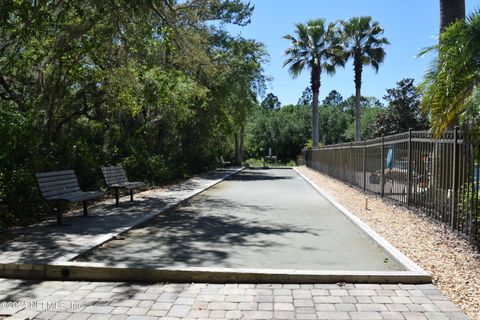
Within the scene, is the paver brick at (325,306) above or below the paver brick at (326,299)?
below

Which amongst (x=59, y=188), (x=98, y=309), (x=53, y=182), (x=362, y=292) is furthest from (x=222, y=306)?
(x=59, y=188)

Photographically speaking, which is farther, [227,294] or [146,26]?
[146,26]

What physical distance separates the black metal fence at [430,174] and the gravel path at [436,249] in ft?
0.78


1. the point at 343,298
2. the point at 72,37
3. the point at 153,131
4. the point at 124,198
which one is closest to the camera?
the point at 343,298

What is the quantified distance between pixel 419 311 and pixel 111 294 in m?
3.20

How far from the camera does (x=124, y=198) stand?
13180 millimetres

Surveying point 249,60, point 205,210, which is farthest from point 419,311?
point 249,60

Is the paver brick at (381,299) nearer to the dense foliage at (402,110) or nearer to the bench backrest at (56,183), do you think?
the bench backrest at (56,183)

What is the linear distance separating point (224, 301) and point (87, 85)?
11.2 m

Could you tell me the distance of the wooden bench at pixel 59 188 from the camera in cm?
839

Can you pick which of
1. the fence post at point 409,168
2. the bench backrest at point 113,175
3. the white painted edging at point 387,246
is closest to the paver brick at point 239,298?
the white painted edging at point 387,246

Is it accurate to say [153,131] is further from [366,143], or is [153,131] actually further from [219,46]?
[366,143]

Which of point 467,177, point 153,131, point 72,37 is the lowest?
point 467,177

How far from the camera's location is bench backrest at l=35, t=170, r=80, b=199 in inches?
330
